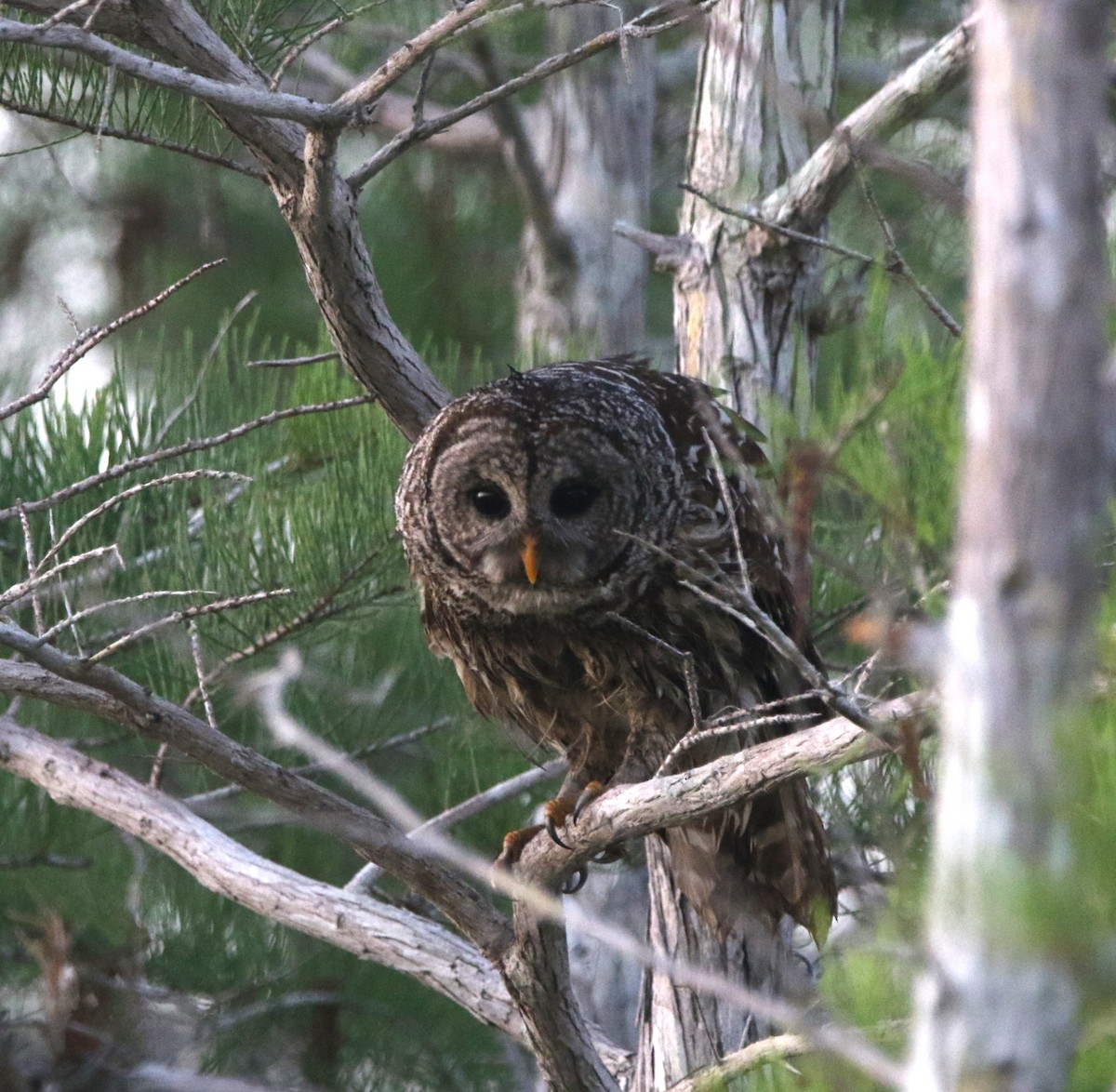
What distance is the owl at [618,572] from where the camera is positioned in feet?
9.09

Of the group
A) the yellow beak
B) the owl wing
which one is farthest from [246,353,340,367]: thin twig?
the owl wing

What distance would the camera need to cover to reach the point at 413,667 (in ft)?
11.9

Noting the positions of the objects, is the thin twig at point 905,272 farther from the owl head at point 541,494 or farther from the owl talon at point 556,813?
the owl talon at point 556,813

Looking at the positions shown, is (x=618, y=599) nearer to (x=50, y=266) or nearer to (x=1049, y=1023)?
(x=1049, y=1023)

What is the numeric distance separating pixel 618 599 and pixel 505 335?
4.30 m

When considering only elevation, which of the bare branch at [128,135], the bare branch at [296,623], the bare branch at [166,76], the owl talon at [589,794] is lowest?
the owl talon at [589,794]

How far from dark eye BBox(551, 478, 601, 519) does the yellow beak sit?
0.10 meters

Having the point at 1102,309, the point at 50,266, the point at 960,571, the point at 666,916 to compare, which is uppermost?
the point at 50,266

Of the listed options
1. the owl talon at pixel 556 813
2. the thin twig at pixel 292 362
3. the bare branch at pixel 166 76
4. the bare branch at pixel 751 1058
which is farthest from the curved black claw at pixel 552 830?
the bare branch at pixel 166 76

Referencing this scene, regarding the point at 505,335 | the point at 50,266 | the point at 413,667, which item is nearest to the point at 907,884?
the point at 413,667

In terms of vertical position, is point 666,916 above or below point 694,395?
below

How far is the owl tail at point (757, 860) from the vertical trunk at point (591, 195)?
300 cm

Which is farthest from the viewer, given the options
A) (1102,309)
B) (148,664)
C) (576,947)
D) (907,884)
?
(576,947)

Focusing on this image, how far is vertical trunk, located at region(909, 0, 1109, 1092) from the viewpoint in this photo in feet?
2.55
